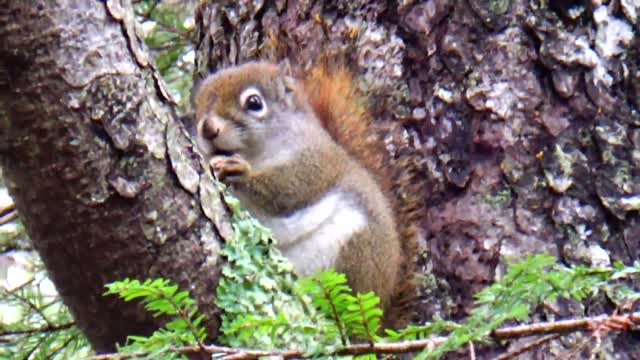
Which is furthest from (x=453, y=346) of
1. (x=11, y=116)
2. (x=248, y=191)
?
(x=248, y=191)

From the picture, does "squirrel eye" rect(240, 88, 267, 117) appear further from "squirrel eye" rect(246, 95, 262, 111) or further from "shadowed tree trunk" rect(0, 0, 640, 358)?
"shadowed tree trunk" rect(0, 0, 640, 358)

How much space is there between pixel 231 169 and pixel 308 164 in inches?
7.0

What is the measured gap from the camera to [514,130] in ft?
7.47

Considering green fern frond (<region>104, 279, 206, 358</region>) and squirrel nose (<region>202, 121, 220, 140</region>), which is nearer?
green fern frond (<region>104, 279, 206, 358</region>)

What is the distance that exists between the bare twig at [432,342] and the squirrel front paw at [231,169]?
4.00ft

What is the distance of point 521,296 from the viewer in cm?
127

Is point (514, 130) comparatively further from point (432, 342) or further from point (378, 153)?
point (432, 342)

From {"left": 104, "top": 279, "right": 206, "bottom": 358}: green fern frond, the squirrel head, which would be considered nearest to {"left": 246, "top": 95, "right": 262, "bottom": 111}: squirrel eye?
the squirrel head

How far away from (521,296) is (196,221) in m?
0.65

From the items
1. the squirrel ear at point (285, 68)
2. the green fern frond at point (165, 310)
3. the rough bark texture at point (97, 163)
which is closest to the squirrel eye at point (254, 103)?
the squirrel ear at point (285, 68)

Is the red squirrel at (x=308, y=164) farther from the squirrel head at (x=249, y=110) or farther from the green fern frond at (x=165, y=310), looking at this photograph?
the green fern frond at (x=165, y=310)

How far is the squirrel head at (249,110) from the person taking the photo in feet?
8.50

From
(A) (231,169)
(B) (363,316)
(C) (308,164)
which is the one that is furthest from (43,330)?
(B) (363,316)

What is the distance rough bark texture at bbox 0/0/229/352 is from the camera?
161 cm
